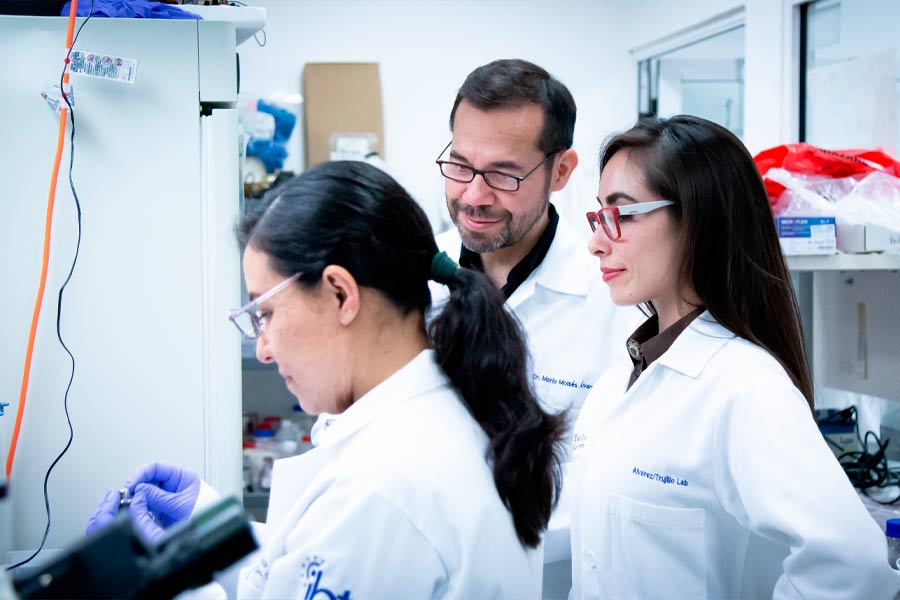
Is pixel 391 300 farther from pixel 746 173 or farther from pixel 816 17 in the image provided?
pixel 816 17

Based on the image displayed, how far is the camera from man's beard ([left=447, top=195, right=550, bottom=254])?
1.55 m

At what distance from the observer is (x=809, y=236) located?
1.90 m

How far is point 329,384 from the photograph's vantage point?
946 millimetres

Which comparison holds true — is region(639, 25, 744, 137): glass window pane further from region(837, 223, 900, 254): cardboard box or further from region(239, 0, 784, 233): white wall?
region(837, 223, 900, 254): cardboard box

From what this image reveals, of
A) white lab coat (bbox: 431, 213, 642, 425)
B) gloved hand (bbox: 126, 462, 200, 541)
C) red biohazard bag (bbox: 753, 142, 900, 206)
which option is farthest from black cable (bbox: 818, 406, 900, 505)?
gloved hand (bbox: 126, 462, 200, 541)

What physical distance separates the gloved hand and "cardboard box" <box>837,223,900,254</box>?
1.46 m

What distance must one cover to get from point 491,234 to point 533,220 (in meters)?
0.10

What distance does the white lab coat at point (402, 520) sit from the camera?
2.73ft

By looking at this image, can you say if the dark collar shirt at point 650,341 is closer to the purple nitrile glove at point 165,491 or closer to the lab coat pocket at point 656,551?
the lab coat pocket at point 656,551

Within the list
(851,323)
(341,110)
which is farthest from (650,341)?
(341,110)

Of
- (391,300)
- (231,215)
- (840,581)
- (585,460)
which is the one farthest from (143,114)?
(840,581)

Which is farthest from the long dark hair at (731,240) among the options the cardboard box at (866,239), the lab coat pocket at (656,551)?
the cardboard box at (866,239)

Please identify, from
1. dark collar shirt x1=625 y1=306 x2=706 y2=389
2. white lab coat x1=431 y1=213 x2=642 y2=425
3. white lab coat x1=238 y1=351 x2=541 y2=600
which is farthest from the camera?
white lab coat x1=431 y1=213 x2=642 y2=425

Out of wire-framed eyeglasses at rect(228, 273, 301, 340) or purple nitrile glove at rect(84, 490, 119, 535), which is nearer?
wire-framed eyeglasses at rect(228, 273, 301, 340)
